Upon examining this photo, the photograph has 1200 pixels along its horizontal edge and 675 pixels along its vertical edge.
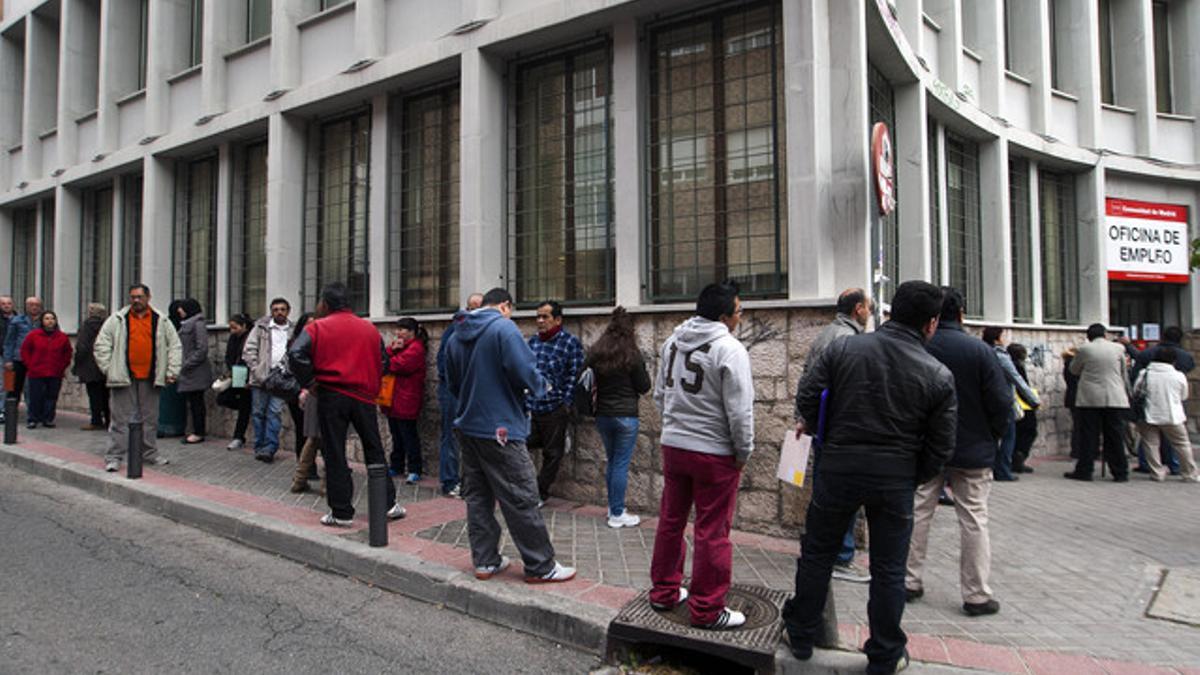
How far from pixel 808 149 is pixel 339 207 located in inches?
276

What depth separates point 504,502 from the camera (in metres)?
4.80

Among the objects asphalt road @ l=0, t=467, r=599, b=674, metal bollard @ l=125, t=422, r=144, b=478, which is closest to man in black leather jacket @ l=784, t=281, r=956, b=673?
asphalt road @ l=0, t=467, r=599, b=674

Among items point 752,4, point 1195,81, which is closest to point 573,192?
point 752,4

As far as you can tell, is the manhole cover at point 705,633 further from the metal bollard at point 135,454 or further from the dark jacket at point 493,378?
the metal bollard at point 135,454

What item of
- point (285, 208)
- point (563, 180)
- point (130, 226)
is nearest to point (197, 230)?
point (130, 226)

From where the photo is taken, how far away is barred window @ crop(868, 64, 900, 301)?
7938mm

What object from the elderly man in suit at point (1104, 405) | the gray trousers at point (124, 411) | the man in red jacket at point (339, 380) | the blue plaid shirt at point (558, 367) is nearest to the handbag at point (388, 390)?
the man in red jacket at point (339, 380)

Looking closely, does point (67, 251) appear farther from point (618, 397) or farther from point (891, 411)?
point (891, 411)

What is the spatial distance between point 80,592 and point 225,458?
188 inches

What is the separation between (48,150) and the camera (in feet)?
53.2

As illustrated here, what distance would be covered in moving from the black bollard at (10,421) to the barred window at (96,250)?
5.01 meters

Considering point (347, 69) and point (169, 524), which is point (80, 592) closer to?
point (169, 524)

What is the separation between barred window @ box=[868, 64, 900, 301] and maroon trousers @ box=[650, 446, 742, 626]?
14.6 ft

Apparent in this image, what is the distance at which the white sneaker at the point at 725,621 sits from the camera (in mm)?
3971
